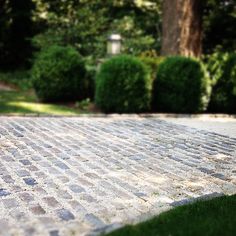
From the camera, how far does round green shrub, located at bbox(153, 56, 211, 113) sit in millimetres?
10789

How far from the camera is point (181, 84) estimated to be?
35.3 feet

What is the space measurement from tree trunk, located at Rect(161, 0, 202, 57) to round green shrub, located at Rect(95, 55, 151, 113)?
243 cm

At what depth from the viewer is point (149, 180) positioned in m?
4.98

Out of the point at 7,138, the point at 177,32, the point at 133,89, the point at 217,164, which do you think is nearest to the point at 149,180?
the point at 217,164

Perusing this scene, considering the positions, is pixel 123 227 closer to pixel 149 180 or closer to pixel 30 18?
pixel 149 180

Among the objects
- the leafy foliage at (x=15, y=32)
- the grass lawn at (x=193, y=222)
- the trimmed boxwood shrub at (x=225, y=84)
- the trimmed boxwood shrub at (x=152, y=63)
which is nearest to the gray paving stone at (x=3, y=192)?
the grass lawn at (x=193, y=222)

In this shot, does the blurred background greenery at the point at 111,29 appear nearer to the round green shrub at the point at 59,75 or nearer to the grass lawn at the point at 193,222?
the round green shrub at the point at 59,75

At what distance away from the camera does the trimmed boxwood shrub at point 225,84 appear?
36.7 feet

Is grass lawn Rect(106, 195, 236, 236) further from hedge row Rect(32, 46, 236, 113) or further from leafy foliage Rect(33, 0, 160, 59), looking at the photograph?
leafy foliage Rect(33, 0, 160, 59)

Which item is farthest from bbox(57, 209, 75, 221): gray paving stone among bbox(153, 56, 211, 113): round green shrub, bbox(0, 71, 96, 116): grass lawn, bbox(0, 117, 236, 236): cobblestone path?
bbox(153, 56, 211, 113): round green shrub

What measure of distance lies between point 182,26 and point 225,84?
7.59 feet

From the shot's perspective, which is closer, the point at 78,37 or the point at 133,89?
the point at 133,89

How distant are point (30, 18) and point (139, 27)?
578cm

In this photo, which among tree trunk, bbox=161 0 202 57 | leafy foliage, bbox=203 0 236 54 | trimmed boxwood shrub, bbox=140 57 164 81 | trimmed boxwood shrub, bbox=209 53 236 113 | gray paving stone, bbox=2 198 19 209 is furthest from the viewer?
leafy foliage, bbox=203 0 236 54
